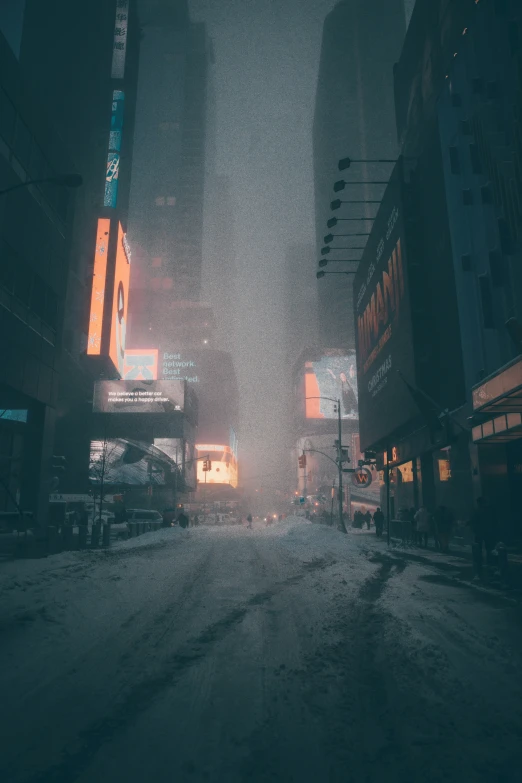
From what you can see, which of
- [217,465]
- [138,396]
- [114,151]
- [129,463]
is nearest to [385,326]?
[114,151]

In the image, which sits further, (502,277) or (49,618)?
(502,277)

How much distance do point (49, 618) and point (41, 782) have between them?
4800mm

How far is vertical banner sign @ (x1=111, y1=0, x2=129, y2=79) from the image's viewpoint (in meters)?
65.0

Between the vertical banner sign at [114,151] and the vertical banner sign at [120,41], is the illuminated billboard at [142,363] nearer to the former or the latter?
the vertical banner sign at [114,151]

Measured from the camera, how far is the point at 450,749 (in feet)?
12.3

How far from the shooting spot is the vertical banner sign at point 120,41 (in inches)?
2558

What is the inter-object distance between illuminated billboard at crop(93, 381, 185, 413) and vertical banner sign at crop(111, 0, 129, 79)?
43698mm

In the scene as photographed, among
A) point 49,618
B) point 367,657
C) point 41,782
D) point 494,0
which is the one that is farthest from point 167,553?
point 494,0

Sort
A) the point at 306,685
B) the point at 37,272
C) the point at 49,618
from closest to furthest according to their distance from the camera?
1. the point at 306,685
2. the point at 49,618
3. the point at 37,272

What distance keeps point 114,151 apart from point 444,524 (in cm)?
5852

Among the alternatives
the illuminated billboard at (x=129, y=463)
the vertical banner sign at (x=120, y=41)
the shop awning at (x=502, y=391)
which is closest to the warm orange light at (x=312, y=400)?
the illuminated billboard at (x=129, y=463)

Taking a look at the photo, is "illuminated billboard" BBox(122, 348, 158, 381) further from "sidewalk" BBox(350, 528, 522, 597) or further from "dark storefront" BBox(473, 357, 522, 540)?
"dark storefront" BBox(473, 357, 522, 540)

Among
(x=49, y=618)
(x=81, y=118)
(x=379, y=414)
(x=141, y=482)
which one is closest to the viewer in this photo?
(x=49, y=618)

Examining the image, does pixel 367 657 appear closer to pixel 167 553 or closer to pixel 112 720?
pixel 112 720
